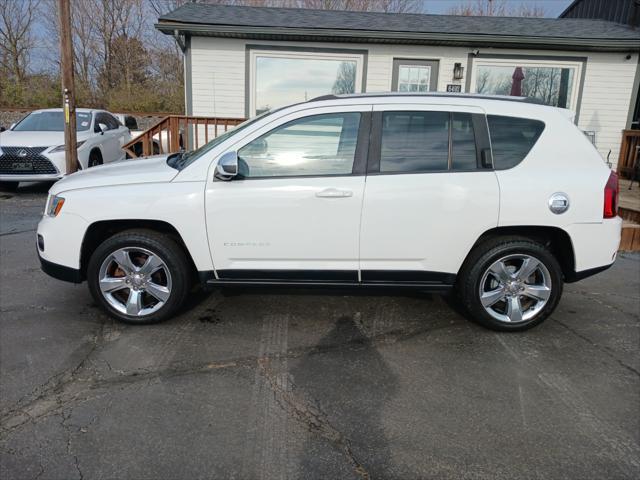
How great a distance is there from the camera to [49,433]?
2.53 m

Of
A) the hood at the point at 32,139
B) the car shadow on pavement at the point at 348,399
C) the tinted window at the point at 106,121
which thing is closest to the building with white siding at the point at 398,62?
the tinted window at the point at 106,121

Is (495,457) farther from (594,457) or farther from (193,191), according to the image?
(193,191)

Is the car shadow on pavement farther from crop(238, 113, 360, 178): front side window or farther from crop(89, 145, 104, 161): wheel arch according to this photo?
crop(89, 145, 104, 161): wheel arch

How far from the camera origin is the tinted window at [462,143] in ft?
12.0

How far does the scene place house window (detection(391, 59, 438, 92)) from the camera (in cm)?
1125

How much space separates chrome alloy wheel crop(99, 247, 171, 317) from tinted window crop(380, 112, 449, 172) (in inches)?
75.3

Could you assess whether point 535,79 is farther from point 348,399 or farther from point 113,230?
point 348,399

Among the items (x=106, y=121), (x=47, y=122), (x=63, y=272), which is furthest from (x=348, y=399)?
(x=106, y=121)

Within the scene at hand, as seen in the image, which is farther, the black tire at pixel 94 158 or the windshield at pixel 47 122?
the windshield at pixel 47 122

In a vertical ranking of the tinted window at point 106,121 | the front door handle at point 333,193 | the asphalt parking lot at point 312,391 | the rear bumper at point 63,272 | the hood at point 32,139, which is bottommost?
the asphalt parking lot at point 312,391

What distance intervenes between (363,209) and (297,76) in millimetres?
8456

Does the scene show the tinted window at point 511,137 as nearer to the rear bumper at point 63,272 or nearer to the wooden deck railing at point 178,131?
the rear bumper at point 63,272

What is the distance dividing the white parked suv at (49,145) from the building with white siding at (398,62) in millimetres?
2052

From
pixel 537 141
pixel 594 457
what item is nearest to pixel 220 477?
pixel 594 457
